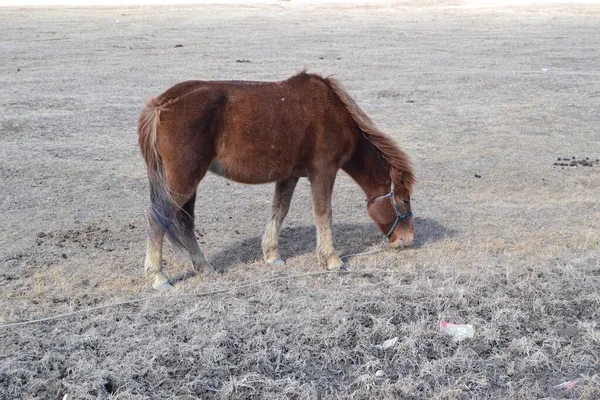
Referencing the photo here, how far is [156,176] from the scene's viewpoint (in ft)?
18.5

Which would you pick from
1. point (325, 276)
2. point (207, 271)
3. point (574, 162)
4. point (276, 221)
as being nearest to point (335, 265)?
point (325, 276)

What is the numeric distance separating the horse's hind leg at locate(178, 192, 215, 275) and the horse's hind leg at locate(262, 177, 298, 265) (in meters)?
0.59

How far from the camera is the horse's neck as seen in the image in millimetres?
6277

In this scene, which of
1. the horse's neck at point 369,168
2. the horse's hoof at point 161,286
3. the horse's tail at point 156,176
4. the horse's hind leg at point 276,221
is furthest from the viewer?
the horse's hind leg at point 276,221

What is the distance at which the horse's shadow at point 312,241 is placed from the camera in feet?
21.7

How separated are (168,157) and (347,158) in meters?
1.61

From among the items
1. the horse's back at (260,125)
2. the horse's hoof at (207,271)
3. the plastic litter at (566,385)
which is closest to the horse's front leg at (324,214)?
the horse's back at (260,125)

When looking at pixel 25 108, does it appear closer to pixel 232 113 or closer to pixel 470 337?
pixel 232 113

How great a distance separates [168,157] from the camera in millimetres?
5578

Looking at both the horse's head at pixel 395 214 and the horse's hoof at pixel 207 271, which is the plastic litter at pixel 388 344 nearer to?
the horse's head at pixel 395 214

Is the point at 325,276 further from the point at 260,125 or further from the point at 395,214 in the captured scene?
the point at 260,125

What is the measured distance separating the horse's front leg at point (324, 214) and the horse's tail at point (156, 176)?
Result: 4.05ft

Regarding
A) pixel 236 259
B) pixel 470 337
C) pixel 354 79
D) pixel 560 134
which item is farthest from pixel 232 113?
pixel 354 79

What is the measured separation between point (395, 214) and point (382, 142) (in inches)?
27.7
